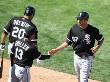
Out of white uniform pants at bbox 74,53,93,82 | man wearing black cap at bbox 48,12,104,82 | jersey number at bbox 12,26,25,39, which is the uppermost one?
jersey number at bbox 12,26,25,39

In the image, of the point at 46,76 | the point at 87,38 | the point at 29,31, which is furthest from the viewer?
the point at 46,76

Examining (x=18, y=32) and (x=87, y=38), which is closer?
(x=18, y=32)

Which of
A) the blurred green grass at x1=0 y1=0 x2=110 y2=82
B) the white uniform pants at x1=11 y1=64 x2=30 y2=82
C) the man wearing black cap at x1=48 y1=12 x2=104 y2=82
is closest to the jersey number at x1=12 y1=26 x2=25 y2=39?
the white uniform pants at x1=11 y1=64 x2=30 y2=82

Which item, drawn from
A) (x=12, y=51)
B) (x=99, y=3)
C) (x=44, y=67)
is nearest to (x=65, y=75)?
(x=44, y=67)

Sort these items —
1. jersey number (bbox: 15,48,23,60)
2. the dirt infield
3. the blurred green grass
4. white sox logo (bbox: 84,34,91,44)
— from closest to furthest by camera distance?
1. jersey number (bbox: 15,48,23,60)
2. white sox logo (bbox: 84,34,91,44)
3. the dirt infield
4. the blurred green grass

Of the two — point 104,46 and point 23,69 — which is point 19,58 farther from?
point 104,46

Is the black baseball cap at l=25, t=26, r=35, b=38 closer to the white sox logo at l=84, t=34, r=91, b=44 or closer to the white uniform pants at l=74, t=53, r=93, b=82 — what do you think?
the white sox logo at l=84, t=34, r=91, b=44

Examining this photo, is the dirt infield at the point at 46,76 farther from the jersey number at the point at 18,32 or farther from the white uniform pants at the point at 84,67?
the jersey number at the point at 18,32

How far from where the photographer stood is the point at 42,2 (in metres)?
22.0

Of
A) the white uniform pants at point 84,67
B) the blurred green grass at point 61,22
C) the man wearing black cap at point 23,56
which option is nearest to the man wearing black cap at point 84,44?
the white uniform pants at point 84,67

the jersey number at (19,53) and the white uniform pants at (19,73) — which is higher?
the jersey number at (19,53)

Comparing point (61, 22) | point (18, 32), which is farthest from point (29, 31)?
point (61, 22)

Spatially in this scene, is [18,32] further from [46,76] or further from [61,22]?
[61,22]

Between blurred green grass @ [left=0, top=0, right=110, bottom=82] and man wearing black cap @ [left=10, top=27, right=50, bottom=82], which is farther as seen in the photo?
blurred green grass @ [left=0, top=0, right=110, bottom=82]
